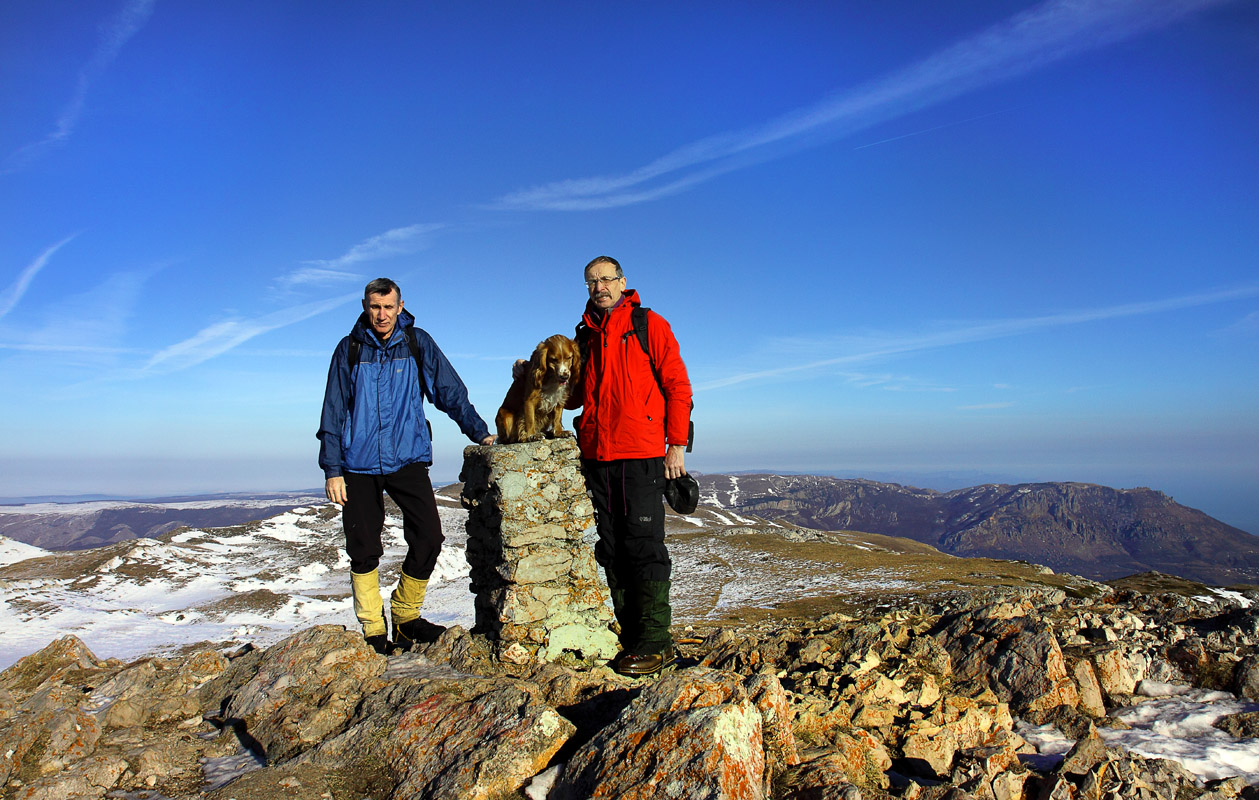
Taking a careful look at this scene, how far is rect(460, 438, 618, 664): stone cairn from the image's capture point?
5.19 m

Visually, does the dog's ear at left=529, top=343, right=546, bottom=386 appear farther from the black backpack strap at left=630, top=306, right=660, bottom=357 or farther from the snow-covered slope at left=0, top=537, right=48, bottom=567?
the snow-covered slope at left=0, top=537, right=48, bottom=567

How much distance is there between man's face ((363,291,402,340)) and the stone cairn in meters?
1.34

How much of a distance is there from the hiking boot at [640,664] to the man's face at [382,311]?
3435 mm

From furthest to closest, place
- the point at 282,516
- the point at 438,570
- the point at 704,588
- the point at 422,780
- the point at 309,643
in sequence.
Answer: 1. the point at 282,516
2. the point at 438,570
3. the point at 704,588
4. the point at 309,643
5. the point at 422,780

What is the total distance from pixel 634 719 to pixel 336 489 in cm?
353

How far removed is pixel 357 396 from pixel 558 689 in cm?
301

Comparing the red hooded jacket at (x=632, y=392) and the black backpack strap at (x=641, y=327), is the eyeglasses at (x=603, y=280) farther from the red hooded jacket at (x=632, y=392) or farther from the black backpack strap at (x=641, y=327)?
the black backpack strap at (x=641, y=327)

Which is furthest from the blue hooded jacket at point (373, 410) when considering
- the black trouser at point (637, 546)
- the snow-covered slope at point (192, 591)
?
the snow-covered slope at point (192, 591)

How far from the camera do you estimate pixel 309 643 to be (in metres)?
4.65

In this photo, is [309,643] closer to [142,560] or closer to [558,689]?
[558,689]

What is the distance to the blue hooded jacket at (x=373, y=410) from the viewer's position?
17.3ft

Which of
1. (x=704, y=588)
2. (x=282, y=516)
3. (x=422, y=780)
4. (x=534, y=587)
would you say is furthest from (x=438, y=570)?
(x=422, y=780)

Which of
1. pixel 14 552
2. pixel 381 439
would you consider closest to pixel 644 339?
pixel 381 439

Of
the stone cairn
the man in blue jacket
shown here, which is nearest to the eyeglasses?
the stone cairn
